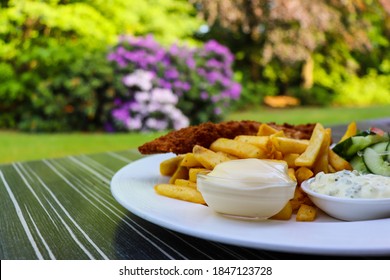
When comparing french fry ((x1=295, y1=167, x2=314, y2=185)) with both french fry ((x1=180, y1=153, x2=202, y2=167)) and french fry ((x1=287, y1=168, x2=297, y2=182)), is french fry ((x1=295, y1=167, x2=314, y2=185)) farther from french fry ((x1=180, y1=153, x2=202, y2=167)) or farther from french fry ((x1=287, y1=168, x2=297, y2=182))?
french fry ((x1=180, y1=153, x2=202, y2=167))

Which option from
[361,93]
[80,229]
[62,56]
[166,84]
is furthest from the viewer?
[361,93]

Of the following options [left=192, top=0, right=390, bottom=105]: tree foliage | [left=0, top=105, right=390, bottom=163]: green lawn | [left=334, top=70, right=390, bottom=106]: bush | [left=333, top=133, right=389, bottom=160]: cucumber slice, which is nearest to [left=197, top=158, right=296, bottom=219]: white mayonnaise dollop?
[left=333, top=133, right=389, bottom=160]: cucumber slice

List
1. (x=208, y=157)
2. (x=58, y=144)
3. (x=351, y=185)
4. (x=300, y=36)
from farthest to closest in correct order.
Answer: (x=300, y=36), (x=58, y=144), (x=208, y=157), (x=351, y=185)

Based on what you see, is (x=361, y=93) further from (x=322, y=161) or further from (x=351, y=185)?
(x=351, y=185)

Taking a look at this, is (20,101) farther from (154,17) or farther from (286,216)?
(286,216)

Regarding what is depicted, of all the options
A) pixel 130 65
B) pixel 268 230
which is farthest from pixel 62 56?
pixel 268 230

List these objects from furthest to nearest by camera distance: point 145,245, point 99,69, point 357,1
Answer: point 357,1 → point 99,69 → point 145,245

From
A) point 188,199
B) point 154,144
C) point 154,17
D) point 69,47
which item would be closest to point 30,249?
point 188,199

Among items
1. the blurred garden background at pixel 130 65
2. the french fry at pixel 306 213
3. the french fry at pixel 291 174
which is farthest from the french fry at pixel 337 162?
the blurred garden background at pixel 130 65
